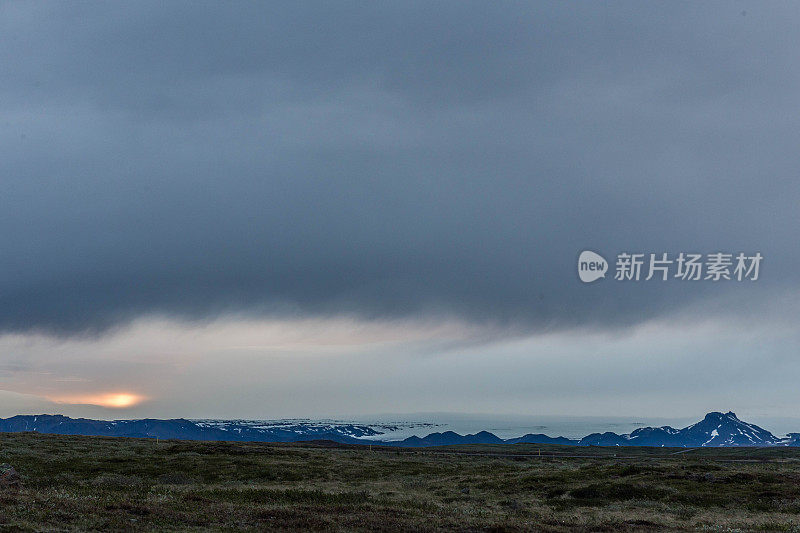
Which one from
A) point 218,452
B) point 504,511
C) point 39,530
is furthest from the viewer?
point 218,452

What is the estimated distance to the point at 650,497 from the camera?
153 ft

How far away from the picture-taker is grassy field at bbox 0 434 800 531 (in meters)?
29.6

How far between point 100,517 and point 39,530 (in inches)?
187

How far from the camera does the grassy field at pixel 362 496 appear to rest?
1166 inches

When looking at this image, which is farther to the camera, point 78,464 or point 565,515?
point 78,464

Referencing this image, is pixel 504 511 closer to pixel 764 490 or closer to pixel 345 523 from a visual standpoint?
pixel 345 523

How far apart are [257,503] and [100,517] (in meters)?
12.8

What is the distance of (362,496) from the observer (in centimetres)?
4547

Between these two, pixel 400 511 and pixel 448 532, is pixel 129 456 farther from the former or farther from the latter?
pixel 448 532

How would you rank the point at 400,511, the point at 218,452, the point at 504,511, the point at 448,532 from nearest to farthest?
the point at 448,532
the point at 400,511
the point at 504,511
the point at 218,452

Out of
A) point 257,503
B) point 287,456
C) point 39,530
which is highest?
point 39,530

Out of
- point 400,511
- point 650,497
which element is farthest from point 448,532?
point 650,497

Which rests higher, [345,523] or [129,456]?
[345,523]

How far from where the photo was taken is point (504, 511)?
3900 centimetres
